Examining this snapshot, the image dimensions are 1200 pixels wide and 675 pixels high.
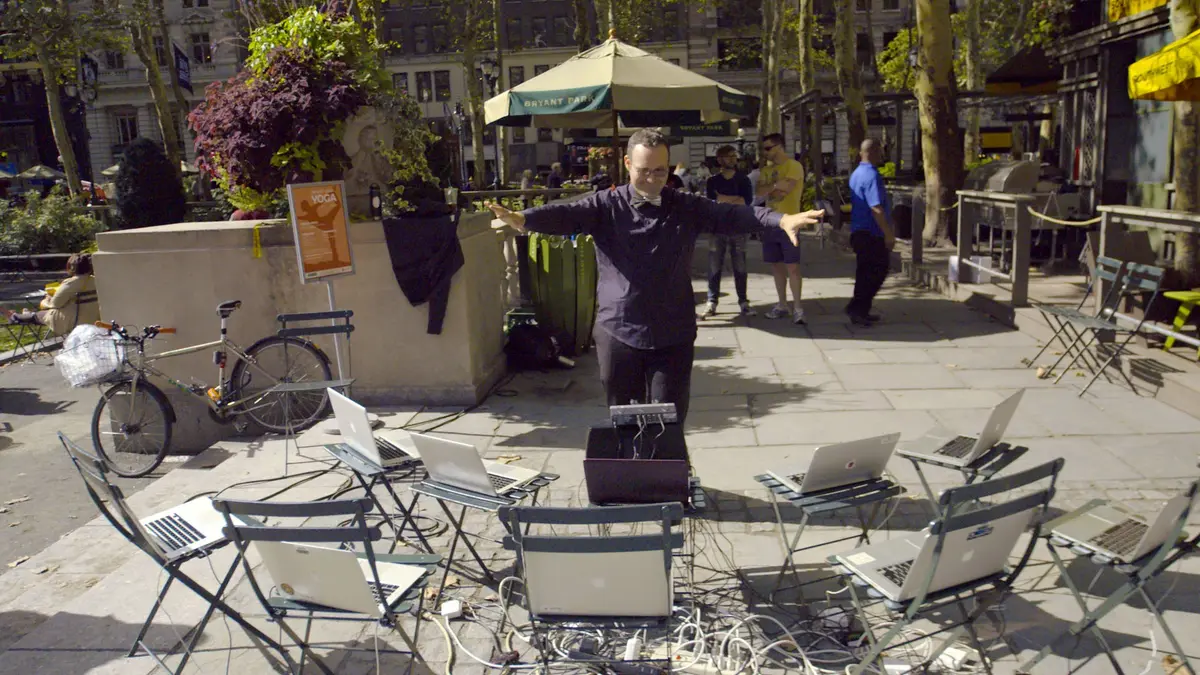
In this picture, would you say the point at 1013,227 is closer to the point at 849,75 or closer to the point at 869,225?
the point at 869,225

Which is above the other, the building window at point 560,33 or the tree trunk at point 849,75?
the building window at point 560,33

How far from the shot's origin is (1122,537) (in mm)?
3561

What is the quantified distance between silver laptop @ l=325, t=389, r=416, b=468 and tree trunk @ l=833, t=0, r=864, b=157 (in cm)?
1570

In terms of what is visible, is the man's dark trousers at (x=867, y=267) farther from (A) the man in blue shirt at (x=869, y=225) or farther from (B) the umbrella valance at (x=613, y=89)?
(B) the umbrella valance at (x=613, y=89)

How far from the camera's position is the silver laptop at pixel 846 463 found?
3861 mm

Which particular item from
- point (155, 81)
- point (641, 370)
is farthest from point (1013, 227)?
point (155, 81)

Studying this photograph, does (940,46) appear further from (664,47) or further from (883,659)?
(664,47)

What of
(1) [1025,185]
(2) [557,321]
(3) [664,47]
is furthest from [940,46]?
(3) [664,47]

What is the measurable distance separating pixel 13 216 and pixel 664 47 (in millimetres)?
41879

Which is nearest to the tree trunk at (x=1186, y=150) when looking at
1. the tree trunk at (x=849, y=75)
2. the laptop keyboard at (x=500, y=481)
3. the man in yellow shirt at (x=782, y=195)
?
the man in yellow shirt at (x=782, y=195)

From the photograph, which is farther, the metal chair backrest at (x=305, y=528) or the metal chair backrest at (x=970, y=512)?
the metal chair backrest at (x=305, y=528)

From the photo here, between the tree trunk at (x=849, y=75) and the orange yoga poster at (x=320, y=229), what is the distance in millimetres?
13923

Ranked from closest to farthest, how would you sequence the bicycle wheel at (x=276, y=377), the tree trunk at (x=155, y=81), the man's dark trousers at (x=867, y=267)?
the bicycle wheel at (x=276, y=377)
the man's dark trousers at (x=867, y=267)
the tree trunk at (x=155, y=81)

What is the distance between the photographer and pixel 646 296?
175 inches
